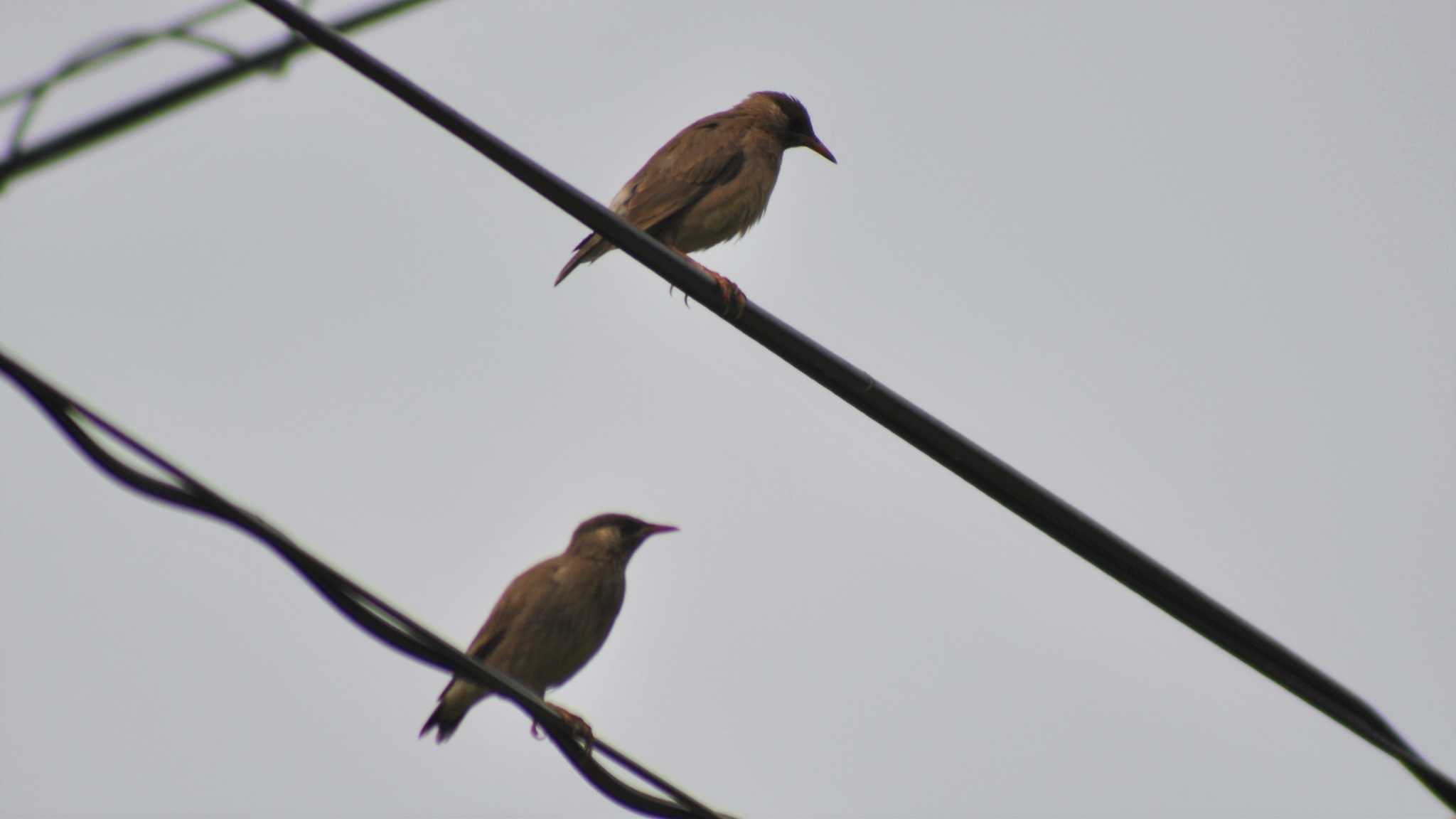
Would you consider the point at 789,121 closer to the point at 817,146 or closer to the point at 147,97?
the point at 817,146

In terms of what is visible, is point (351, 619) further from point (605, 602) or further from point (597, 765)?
point (605, 602)

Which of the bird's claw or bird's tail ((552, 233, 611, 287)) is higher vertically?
bird's tail ((552, 233, 611, 287))

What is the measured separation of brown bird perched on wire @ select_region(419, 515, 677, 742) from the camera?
734 cm

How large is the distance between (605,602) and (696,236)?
2.01 meters

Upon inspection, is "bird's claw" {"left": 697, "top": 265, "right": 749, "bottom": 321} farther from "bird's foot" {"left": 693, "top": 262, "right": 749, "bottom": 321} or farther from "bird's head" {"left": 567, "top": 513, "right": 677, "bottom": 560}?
"bird's head" {"left": 567, "top": 513, "right": 677, "bottom": 560}

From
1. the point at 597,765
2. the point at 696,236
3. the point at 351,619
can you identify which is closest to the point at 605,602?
the point at 696,236

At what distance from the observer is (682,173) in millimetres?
6734

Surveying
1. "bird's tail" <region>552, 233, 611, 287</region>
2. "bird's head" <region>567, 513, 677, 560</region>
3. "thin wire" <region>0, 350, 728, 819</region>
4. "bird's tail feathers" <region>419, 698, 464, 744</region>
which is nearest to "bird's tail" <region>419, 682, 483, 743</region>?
"bird's tail feathers" <region>419, 698, 464, 744</region>

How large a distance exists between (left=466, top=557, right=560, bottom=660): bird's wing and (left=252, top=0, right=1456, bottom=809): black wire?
4134 millimetres

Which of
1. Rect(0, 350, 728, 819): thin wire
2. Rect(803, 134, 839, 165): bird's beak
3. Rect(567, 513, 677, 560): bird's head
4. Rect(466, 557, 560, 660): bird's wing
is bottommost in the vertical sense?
Rect(0, 350, 728, 819): thin wire

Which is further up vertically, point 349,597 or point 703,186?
point 703,186

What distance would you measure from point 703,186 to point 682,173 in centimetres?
12

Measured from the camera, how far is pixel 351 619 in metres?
2.93

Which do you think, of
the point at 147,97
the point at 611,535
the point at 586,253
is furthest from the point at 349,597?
the point at 611,535
